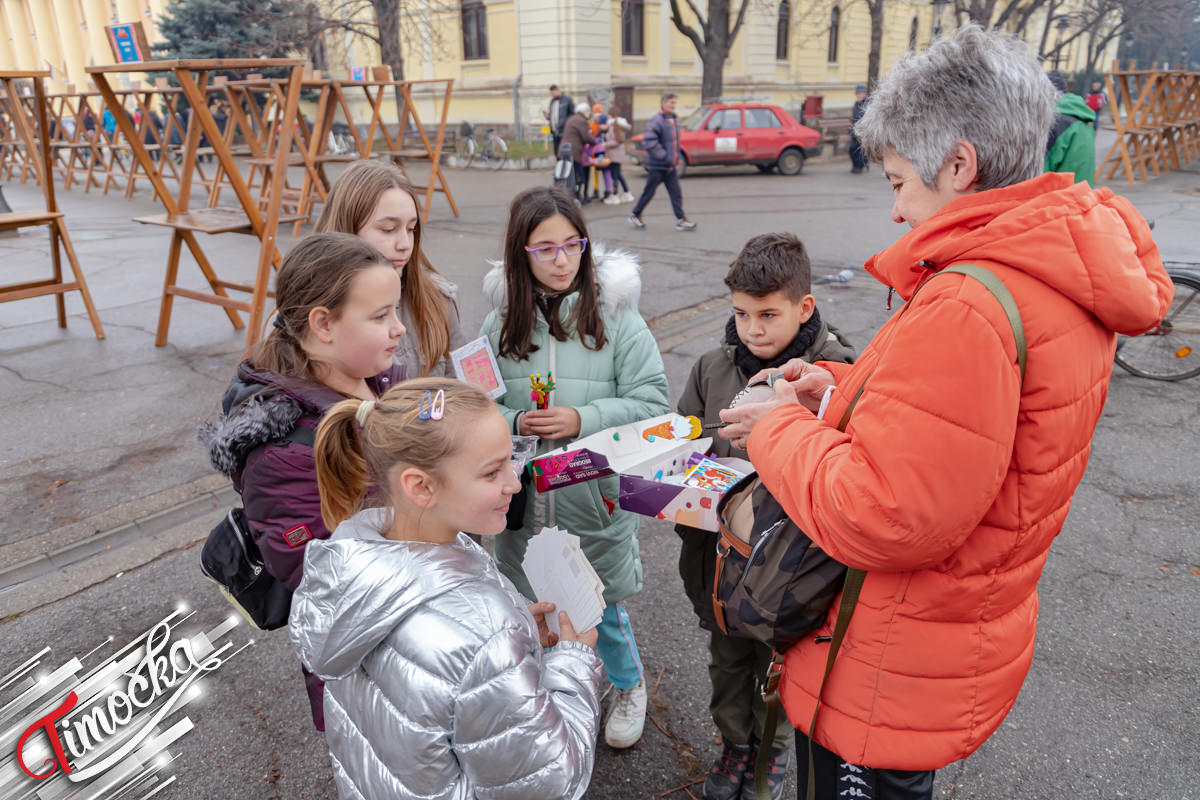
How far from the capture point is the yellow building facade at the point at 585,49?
2309cm

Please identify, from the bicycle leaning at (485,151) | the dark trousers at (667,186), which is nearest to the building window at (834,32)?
the bicycle leaning at (485,151)

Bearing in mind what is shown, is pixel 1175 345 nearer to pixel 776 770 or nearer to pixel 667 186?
pixel 776 770

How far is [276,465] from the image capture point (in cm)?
167

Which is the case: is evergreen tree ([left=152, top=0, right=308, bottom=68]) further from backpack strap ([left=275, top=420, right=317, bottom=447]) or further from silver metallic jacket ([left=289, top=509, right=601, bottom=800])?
silver metallic jacket ([left=289, top=509, right=601, bottom=800])

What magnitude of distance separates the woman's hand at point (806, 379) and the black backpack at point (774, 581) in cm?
27

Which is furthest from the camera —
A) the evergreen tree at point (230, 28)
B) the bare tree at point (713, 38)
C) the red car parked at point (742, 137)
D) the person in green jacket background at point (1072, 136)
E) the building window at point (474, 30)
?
the building window at point (474, 30)

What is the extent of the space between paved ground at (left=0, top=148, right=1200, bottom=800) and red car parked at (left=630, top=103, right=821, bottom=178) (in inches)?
409

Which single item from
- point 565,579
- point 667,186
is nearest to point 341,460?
point 565,579

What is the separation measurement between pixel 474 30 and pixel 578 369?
1034 inches

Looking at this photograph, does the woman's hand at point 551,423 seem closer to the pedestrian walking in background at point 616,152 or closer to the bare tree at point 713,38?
the pedestrian walking in background at point 616,152

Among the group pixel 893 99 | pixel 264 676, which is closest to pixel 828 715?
pixel 893 99

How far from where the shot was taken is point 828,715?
147 centimetres

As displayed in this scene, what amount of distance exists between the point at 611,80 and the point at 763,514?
81.5 ft

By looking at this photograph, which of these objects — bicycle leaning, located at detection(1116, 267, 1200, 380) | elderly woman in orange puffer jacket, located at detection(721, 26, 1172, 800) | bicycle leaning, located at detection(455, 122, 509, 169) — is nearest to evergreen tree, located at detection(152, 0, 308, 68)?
→ bicycle leaning, located at detection(455, 122, 509, 169)
